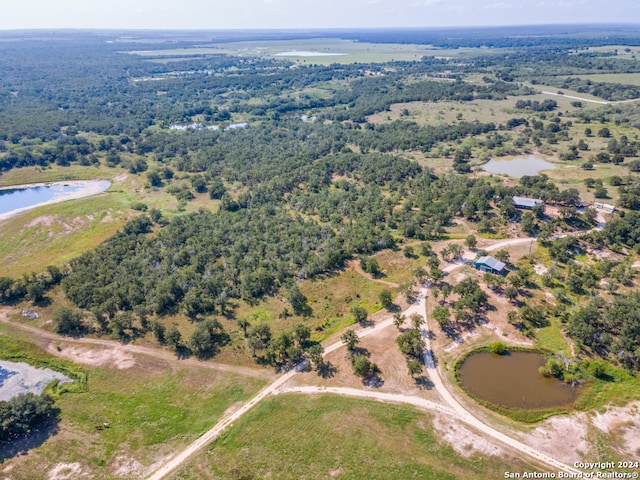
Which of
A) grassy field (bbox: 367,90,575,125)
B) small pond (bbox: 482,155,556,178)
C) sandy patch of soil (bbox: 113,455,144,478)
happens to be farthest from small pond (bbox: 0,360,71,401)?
grassy field (bbox: 367,90,575,125)

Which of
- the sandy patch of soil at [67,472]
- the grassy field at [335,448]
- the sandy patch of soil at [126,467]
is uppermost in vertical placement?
the grassy field at [335,448]

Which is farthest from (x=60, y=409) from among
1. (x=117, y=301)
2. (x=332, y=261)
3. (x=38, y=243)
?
(x=38, y=243)

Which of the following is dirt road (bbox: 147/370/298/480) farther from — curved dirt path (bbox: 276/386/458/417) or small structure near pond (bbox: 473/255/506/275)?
small structure near pond (bbox: 473/255/506/275)

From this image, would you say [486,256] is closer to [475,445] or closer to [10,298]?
[475,445]

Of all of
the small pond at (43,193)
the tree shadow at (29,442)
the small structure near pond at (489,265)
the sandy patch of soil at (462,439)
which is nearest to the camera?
the sandy patch of soil at (462,439)

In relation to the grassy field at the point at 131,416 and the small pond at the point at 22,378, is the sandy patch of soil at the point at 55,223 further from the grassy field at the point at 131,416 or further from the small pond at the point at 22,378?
the small pond at the point at 22,378

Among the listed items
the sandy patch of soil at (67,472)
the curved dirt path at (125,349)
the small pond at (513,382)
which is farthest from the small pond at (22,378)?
the small pond at (513,382)
